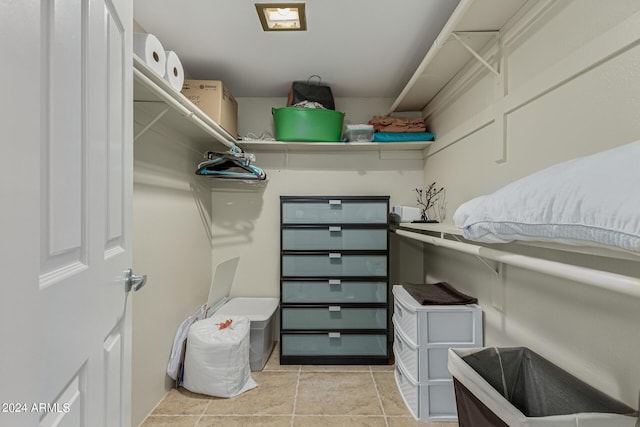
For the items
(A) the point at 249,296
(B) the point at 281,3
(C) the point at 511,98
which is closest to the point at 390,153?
(C) the point at 511,98

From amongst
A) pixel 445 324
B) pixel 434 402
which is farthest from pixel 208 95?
pixel 434 402

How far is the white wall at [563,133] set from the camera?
929 millimetres

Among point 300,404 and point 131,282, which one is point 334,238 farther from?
point 131,282

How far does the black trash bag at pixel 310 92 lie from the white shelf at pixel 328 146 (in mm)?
330

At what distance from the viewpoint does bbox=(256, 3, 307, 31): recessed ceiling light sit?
60.9 inches

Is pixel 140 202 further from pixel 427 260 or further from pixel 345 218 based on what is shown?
pixel 427 260

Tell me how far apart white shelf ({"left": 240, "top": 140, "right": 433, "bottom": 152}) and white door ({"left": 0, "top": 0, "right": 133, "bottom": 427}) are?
5.51 feet

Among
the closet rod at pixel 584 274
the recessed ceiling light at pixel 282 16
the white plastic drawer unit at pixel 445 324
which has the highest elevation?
the recessed ceiling light at pixel 282 16

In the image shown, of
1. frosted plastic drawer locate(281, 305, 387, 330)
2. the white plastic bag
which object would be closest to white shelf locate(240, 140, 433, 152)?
frosted plastic drawer locate(281, 305, 387, 330)

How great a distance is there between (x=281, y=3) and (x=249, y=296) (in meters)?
2.27

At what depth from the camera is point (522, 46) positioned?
1382 mm

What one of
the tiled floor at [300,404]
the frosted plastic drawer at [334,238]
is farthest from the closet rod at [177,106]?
the tiled floor at [300,404]

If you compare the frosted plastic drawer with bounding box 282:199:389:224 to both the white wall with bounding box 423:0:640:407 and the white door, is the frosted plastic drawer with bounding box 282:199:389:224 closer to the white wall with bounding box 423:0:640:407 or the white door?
the white wall with bounding box 423:0:640:407

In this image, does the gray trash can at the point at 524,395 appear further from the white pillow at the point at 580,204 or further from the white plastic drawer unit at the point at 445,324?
the white pillow at the point at 580,204
